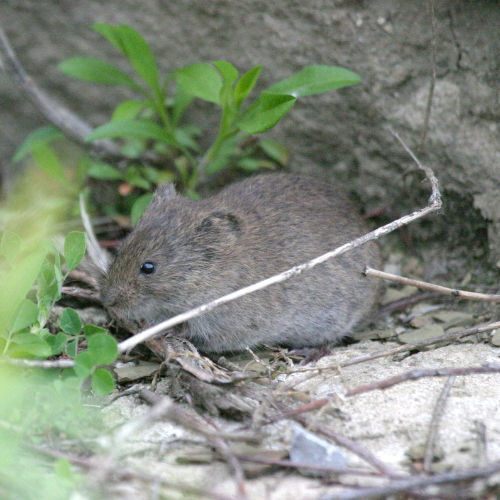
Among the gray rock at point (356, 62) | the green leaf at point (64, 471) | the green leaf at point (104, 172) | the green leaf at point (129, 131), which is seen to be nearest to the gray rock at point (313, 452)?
the green leaf at point (64, 471)

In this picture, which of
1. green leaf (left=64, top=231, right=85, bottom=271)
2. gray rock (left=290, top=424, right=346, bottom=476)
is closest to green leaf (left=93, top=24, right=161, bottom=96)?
green leaf (left=64, top=231, right=85, bottom=271)

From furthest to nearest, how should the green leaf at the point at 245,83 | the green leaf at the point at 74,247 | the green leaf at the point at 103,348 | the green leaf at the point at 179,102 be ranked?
the green leaf at the point at 179,102, the green leaf at the point at 245,83, the green leaf at the point at 74,247, the green leaf at the point at 103,348

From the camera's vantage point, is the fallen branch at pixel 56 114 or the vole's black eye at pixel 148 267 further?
the fallen branch at pixel 56 114

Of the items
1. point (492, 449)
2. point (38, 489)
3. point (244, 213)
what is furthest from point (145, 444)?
point (244, 213)

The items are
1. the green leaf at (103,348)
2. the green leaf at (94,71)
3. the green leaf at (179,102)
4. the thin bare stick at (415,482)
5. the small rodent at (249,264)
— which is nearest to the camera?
the thin bare stick at (415,482)

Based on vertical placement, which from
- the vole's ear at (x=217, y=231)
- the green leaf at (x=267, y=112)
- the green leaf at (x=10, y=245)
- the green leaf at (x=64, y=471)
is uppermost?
the green leaf at (x=267, y=112)

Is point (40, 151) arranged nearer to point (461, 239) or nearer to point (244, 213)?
point (244, 213)

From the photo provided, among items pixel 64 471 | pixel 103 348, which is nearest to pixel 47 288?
pixel 103 348

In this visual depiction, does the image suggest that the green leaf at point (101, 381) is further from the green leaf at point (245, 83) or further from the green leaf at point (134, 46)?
the green leaf at point (134, 46)
